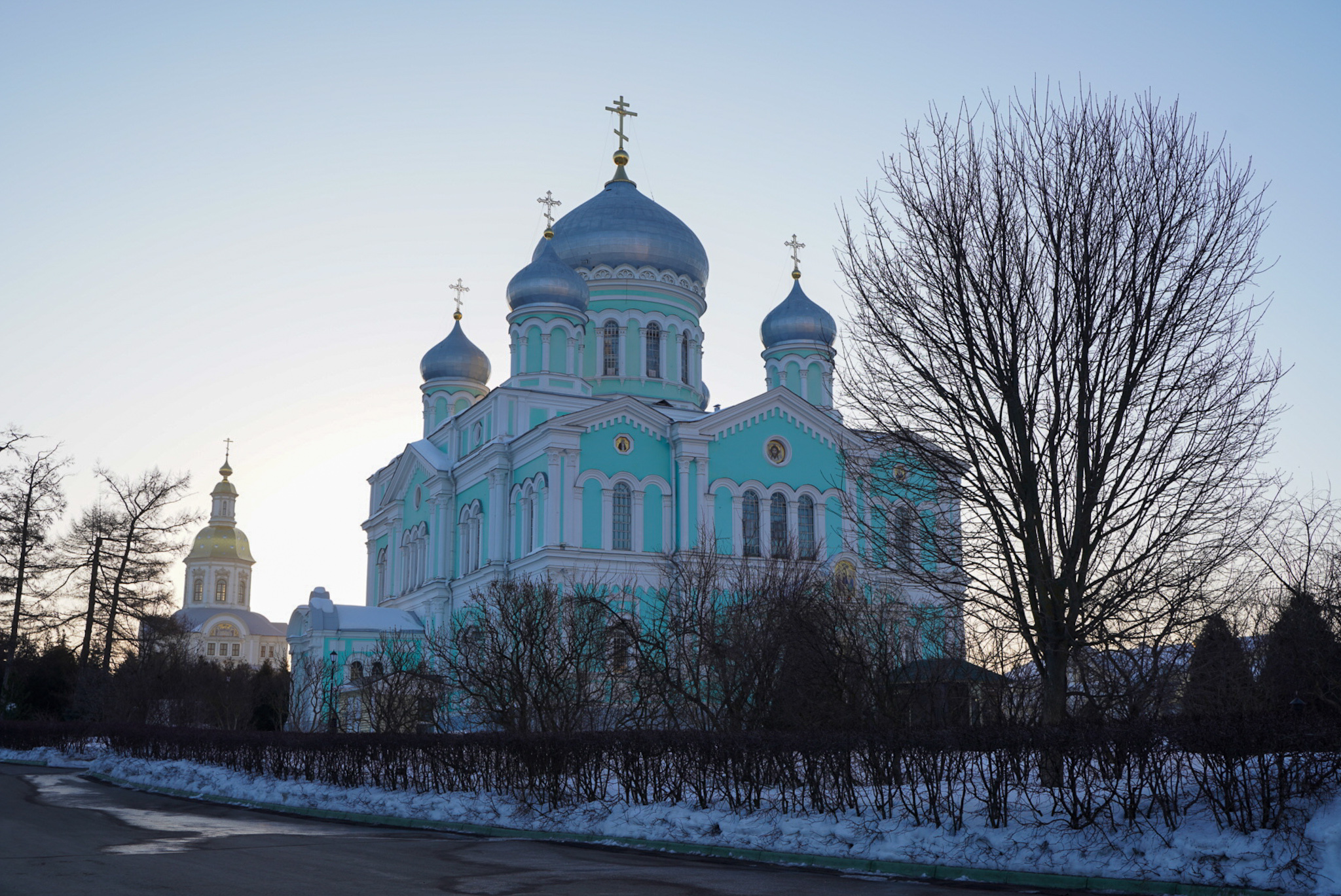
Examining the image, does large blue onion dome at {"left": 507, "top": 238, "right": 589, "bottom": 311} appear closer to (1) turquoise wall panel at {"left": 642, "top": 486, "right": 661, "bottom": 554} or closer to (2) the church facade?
(1) turquoise wall panel at {"left": 642, "top": 486, "right": 661, "bottom": 554}

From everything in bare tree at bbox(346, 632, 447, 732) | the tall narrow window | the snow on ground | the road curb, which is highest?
the tall narrow window

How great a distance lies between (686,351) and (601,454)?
7.20 metres

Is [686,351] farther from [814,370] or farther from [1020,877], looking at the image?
[1020,877]

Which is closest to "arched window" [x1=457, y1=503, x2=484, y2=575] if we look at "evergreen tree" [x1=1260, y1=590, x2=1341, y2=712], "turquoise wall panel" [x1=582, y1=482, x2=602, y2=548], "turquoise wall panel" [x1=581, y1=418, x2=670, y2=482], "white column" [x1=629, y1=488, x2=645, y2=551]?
"turquoise wall panel" [x1=582, y1=482, x2=602, y2=548]

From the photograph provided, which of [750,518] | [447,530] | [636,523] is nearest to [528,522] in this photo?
[636,523]

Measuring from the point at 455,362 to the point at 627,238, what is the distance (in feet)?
24.8

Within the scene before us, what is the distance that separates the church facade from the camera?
3302 inches

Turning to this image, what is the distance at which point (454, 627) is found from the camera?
69.1 ft

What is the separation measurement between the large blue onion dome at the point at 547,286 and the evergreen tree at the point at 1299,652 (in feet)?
64.3

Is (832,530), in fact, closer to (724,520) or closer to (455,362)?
(724,520)

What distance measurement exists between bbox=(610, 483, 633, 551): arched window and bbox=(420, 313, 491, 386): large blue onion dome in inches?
455

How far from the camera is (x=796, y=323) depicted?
3491 centimetres

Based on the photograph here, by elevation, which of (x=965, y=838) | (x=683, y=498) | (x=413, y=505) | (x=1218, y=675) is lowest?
(x=965, y=838)

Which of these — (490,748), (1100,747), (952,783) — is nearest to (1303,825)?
(1100,747)
